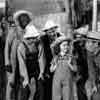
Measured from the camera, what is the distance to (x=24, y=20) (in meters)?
3.77

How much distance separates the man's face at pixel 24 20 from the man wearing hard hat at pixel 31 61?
59 millimetres

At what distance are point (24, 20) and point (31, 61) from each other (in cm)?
51

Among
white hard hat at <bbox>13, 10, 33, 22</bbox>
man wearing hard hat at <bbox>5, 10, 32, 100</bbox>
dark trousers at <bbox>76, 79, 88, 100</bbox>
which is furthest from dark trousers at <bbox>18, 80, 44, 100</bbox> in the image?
white hard hat at <bbox>13, 10, 33, 22</bbox>

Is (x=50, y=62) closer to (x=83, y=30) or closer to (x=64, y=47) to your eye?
(x=64, y=47)

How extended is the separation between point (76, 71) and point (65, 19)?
0.65 m

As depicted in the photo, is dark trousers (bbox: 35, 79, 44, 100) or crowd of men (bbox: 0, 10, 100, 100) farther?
dark trousers (bbox: 35, 79, 44, 100)

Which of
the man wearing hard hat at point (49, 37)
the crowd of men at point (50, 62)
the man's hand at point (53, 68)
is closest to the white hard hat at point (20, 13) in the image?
the crowd of men at point (50, 62)

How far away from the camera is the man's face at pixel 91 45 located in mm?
3582

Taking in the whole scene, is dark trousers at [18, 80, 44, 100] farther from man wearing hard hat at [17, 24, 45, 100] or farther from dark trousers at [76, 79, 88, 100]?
dark trousers at [76, 79, 88, 100]

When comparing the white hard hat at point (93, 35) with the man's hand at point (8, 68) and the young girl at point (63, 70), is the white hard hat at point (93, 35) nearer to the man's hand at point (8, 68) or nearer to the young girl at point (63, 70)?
the young girl at point (63, 70)

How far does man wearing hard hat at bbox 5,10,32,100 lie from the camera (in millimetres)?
3776

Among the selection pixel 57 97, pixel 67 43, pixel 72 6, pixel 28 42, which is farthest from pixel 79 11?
pixel 57 97

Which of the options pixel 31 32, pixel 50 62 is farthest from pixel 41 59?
pixel 31 32

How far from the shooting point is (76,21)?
12.1 feet
